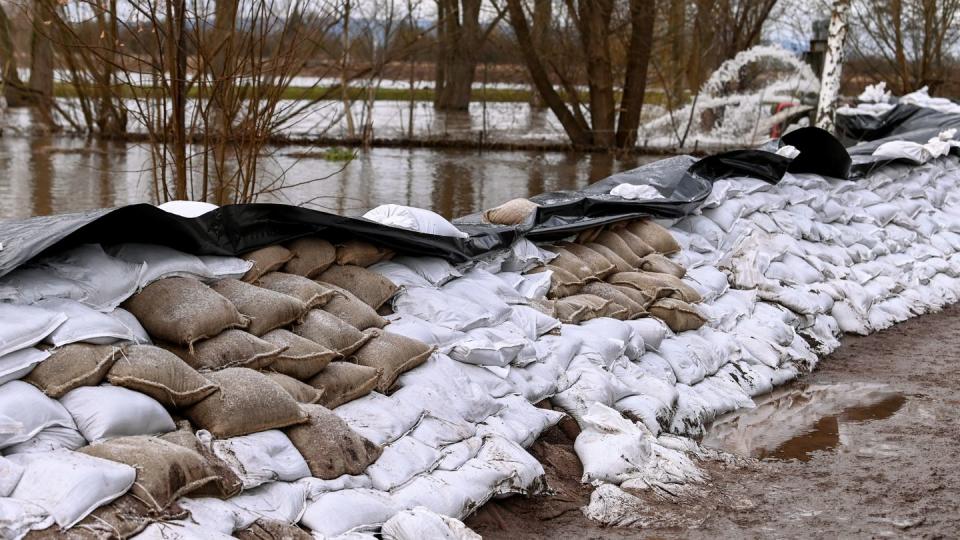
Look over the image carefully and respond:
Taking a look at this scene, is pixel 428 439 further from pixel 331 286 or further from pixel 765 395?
pixel 765 395

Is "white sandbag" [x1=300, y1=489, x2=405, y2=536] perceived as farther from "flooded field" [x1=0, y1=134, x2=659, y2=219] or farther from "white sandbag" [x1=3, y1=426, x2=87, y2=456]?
"flooded field" [x1=0, y1=134, x2=659, y2=219]

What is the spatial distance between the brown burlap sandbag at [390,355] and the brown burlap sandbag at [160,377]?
68cm

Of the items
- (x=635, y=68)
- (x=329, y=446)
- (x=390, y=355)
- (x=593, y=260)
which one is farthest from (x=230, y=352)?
(x=635, y=68)

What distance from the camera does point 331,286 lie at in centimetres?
380

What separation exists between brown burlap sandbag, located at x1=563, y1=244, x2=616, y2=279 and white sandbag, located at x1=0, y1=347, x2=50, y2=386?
279 centimetres

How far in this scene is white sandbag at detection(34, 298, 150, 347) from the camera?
9.29 feet

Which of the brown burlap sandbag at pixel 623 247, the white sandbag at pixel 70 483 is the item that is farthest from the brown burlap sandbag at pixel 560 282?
the white sandbag at pixel 70 483

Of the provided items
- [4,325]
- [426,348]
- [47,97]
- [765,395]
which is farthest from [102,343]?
[47,97]

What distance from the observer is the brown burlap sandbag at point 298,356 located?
3.28 m

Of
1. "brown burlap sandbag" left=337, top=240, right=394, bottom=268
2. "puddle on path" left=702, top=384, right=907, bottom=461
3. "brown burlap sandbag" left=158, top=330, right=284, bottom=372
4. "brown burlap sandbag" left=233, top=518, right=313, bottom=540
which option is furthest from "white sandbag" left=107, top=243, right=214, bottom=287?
"puddle on path" left=702, top=384, right=907, bottom=461

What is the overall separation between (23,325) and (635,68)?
13.7 meters

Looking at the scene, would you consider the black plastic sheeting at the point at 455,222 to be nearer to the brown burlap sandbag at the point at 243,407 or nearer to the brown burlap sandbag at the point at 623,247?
the brown burlap sandbag at the point at 623,247

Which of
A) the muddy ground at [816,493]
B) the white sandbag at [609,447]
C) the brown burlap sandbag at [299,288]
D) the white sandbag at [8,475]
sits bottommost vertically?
the muddy ground at [816,493]

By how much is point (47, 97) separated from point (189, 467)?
15480 mm
